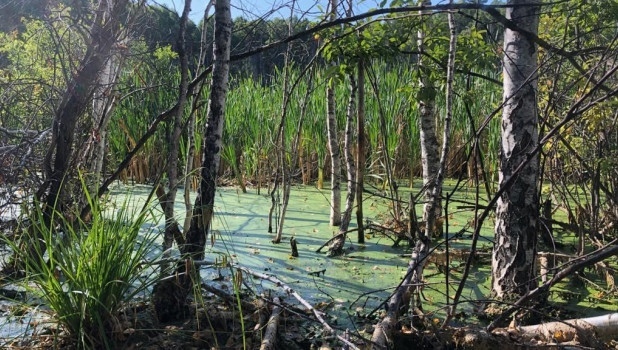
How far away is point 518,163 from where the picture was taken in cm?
256

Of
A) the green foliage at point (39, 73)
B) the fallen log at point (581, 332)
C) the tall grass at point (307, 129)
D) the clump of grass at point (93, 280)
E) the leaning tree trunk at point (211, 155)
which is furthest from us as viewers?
the tall grass at point (307, 129)

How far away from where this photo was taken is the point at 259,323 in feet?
7.66

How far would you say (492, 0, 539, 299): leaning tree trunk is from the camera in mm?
2504

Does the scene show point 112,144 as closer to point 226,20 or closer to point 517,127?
point 226,20

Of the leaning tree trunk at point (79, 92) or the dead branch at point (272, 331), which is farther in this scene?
the leaning tree trunk at point (79, 92)

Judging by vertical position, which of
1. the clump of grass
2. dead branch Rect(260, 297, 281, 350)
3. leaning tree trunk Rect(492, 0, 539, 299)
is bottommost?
dead branch Rect(260, 297, 281, 350)

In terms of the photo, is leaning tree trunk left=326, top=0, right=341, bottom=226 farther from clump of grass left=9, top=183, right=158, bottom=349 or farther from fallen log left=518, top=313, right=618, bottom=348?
clump of grass left=9, top=183, right=158, bottom=349

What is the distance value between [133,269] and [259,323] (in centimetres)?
55

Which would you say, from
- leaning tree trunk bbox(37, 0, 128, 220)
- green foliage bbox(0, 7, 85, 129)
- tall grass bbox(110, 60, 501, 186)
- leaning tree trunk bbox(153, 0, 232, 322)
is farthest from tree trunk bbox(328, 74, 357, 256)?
tall grass bbox(110, 60, 501, 186)

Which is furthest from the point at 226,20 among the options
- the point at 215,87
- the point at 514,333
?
the point at 514,333

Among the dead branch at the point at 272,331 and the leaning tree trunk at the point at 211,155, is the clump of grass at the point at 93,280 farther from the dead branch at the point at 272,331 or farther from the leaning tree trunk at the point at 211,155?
the dead branch at the point at 272,331

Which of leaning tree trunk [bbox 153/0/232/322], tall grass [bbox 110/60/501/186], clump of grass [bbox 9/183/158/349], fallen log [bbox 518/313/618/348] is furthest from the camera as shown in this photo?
tall grass [bbox 110/60/501/186]

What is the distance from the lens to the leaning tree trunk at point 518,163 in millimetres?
2504

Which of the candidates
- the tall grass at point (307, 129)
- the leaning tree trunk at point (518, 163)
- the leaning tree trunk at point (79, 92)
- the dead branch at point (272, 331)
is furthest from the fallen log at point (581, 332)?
the tall grass at point (307, 129)
